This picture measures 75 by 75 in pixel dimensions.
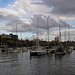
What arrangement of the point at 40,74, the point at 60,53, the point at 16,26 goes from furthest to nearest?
the point at 16,26
the point at 60,53
the point at 40,74

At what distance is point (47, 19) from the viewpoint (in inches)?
3856

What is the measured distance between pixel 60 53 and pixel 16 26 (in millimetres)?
42592

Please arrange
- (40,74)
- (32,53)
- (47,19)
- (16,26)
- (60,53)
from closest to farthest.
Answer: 1. (40,74)
2. (32,53)
3. (60,53)
4. (47,19)
5. (16,26)

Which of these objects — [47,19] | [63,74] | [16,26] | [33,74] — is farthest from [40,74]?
[16,26]

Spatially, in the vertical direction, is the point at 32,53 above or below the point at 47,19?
below

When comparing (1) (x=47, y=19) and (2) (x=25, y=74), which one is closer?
(2) (x=25, y=74)

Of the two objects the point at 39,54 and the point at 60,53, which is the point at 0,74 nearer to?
the point at 39,54

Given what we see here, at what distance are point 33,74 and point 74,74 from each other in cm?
764

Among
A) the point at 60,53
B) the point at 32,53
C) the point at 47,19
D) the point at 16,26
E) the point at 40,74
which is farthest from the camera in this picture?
the point at 16,26

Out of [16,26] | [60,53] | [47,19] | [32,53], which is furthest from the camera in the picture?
[16,26]

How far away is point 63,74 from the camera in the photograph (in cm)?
3066

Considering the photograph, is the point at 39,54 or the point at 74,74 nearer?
the point at 74,74

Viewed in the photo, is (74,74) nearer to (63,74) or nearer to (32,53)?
(63,74)

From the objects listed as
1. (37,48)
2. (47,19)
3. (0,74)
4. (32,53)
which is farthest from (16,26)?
(0,74)
